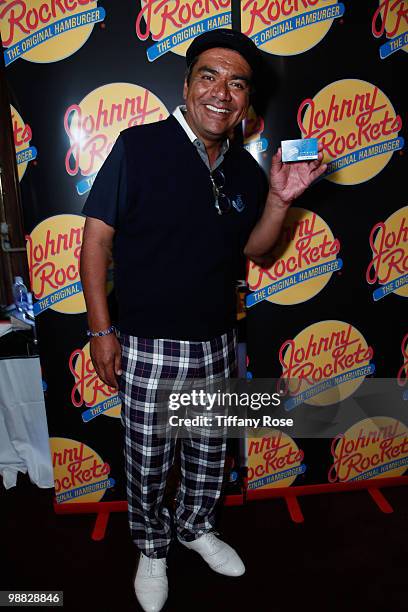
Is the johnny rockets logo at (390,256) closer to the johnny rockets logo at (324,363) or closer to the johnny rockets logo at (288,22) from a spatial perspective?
the johnny rockets logo at (324,363)

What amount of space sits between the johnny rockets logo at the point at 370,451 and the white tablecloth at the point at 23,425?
1.42 metres

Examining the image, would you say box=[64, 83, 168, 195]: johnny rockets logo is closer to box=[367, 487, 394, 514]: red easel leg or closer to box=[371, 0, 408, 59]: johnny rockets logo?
box=[371, 0, 408, 59]: johnny rockets logo

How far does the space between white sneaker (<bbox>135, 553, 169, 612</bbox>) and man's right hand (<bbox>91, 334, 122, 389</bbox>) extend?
694mm

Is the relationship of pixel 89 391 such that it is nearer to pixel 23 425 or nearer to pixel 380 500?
pixel 23 425

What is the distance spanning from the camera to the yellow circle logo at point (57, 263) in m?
1.67

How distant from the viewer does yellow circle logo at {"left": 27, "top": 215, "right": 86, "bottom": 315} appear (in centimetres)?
167

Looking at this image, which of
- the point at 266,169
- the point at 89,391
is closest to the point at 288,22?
the point at 266,169

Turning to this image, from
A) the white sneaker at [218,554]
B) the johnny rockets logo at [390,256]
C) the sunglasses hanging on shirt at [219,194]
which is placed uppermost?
the sunglasses hanging on shirt at [219,194]

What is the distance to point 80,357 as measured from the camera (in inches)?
71.4

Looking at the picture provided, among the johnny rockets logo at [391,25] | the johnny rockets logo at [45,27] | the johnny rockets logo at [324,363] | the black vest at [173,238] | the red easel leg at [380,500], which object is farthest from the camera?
the red easel leg at [380,500]

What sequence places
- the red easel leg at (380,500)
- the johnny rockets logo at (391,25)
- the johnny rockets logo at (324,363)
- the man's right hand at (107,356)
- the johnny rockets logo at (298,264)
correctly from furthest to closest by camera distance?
the red easel leg at (380,500)
the johnny rockets logo at (324,363)
the johnny rockets logo at (298,264)
the johnny rockets logo at (391,25)
the man's right hand at (107,356)

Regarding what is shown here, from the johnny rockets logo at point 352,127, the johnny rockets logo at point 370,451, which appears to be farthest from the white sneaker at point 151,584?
the johnny rockets logo at point 352,127

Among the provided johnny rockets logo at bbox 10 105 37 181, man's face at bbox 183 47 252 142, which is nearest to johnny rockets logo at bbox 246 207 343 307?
man's face at bbox 183 47 252 142

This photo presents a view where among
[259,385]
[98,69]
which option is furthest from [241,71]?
[259,385]
